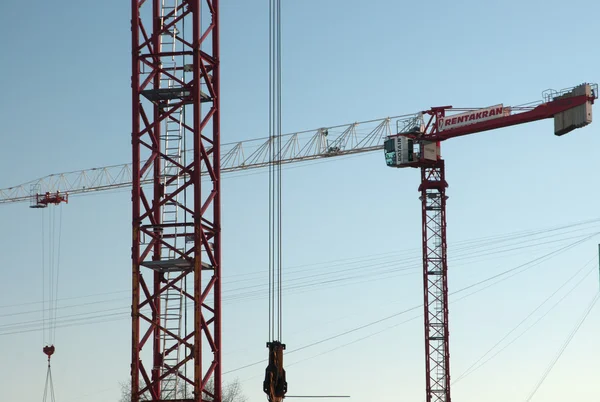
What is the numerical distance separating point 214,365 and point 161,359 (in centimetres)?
261

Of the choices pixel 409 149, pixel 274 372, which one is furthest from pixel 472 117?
pixel 274 372

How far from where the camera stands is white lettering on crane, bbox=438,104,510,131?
115 m

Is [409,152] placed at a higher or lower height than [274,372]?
higher

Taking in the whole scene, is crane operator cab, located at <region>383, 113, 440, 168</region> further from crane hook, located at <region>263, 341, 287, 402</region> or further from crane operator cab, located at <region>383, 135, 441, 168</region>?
crane hook, located at <region>263, 341, 287, 402</region>

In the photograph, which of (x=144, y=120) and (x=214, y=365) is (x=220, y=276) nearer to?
(x=214, y=365)

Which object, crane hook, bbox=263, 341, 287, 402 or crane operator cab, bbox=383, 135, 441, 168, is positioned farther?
crane operator cab, bbox=383, 135, 441, 168

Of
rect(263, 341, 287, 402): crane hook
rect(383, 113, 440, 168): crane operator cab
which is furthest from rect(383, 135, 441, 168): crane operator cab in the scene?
rect(263, 341, 287, 402): crane hook

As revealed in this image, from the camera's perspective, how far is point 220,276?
54.1 meters

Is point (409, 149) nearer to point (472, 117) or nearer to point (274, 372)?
point (472, 117)

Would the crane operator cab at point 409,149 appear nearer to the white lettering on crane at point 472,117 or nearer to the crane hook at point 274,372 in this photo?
the white lettering on crane at point 472,117

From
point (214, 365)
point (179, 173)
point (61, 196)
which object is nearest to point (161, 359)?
point (214, 365)

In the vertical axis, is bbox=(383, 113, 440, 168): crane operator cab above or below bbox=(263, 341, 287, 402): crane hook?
above

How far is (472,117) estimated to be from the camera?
11812cm

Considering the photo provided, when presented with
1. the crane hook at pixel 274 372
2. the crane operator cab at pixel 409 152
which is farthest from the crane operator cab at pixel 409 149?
the crane hook at pixel 274 372
